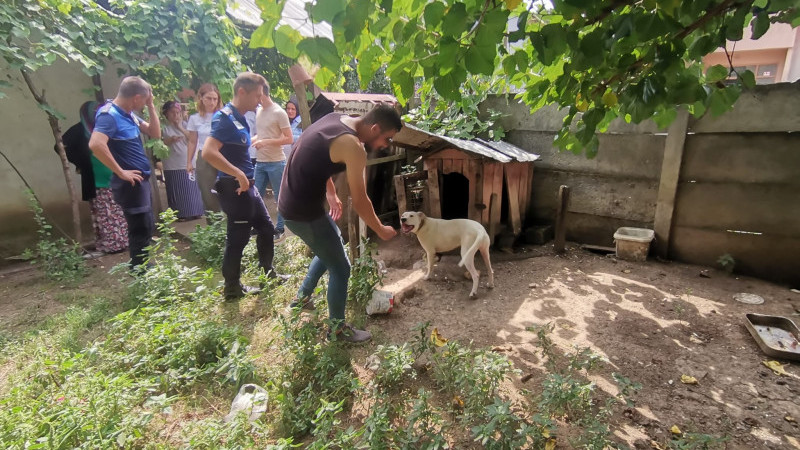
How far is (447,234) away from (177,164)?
4501mm

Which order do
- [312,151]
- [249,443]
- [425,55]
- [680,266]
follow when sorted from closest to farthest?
1. [425,55]
2. [249,443]
3. [312,151]
4. [680,266]

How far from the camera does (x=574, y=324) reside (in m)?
3.48

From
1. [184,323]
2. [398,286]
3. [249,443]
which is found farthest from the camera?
[398,286]

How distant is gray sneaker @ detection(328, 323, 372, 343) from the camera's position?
10.1 ft

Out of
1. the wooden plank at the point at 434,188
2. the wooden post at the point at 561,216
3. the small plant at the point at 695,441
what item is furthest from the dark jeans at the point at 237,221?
the wooden post at the point at 561,216

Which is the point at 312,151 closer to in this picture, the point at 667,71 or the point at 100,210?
the point at 667,71

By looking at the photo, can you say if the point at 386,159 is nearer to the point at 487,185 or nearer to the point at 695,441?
the point at 487,185

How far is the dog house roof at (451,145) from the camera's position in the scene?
14.9 ft

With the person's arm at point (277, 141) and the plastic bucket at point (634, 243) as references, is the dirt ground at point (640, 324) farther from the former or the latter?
the person's arm at point (277, 141)

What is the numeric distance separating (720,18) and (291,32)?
163 centimetres

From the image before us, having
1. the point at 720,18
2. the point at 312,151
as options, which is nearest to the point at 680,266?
the point at 720,18

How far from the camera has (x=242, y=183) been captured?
3449 mm

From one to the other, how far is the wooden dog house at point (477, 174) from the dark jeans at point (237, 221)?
67.2 inches

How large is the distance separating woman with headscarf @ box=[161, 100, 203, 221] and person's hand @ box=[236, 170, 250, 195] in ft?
10.0
